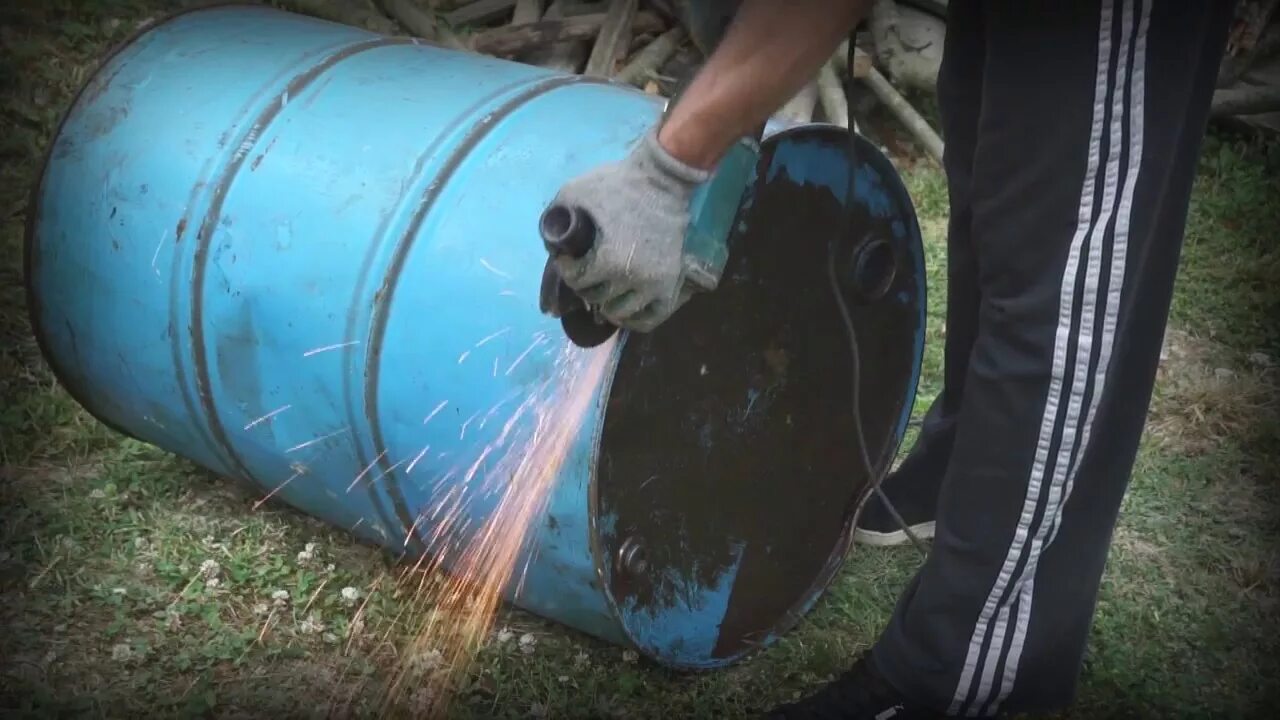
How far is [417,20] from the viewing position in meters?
4.31

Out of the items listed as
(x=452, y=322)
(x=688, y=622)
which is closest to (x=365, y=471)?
(x=452, y=322)

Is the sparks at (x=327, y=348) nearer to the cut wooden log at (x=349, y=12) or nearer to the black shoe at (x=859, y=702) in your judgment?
the black shoe at (x=859, y=702)

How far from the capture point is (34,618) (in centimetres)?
226

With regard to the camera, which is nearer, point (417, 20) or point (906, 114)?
point (417, 20)

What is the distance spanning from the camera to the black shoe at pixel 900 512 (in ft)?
8.21

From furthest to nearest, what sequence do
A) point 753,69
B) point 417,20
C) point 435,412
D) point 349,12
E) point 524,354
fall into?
point 417,20 → point 349,12 → point 435,412 → point 524,354 → point 753,69

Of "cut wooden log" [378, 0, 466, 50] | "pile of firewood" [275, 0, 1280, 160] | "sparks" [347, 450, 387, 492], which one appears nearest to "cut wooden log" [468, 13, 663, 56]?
"pile of firewood" [275, 0, 1280, 160]

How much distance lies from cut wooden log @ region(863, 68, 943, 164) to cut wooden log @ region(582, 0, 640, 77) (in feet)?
3.00

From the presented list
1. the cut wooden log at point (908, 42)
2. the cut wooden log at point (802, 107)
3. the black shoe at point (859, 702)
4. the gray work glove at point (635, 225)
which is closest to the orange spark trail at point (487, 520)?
the gray work glove at point (635, 225)

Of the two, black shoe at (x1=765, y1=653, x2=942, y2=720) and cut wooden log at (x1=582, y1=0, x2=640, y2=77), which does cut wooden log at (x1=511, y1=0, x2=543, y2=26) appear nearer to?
cut wooden log at (x1=582, y1=0, x2=640, y2=77)

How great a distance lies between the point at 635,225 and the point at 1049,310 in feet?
1.78

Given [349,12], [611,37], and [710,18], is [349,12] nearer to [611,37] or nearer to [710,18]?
[611,37]

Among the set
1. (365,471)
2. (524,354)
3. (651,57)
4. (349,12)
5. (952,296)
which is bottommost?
(365,471)

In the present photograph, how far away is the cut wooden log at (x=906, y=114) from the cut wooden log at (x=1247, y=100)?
1022 mm
